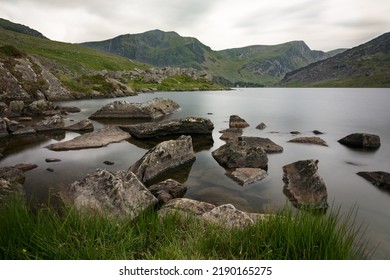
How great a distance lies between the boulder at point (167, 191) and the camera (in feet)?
40.3

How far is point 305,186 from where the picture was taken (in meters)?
14.1

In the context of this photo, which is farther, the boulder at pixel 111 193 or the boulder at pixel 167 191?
the boulder at pixel 167 191

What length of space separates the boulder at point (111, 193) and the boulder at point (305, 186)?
7.40m

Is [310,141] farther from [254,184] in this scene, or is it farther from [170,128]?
[254,184]

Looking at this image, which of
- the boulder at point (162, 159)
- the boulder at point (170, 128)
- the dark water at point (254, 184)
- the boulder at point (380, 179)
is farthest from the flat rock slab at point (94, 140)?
the boulder at point (380, 179)

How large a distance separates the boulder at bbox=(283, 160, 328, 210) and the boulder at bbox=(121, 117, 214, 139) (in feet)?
46.0

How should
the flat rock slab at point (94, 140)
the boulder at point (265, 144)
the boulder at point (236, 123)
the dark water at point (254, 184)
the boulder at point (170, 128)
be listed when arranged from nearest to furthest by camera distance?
the dark water at point (254, 184)
the flat rock slab at point (94, 140)
the boulder at point (265, 144)
the boulder at point (170, 128)
the boulder at point (236, 123)

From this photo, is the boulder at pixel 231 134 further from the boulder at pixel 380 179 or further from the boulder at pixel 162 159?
the boulder at pixel 380 179

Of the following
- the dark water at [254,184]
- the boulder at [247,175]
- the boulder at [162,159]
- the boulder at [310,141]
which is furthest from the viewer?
the boulder at [310,141]

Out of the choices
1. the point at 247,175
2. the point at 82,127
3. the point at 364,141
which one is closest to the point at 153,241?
the point at 247,175

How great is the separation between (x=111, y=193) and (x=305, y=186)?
32.9 feet

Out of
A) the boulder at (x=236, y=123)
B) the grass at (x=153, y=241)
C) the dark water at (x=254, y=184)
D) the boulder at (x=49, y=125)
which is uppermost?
the grass at (x=153, y=241)

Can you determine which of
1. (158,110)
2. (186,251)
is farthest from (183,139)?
(158,110)

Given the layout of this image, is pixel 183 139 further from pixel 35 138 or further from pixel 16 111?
pixel 16 111
